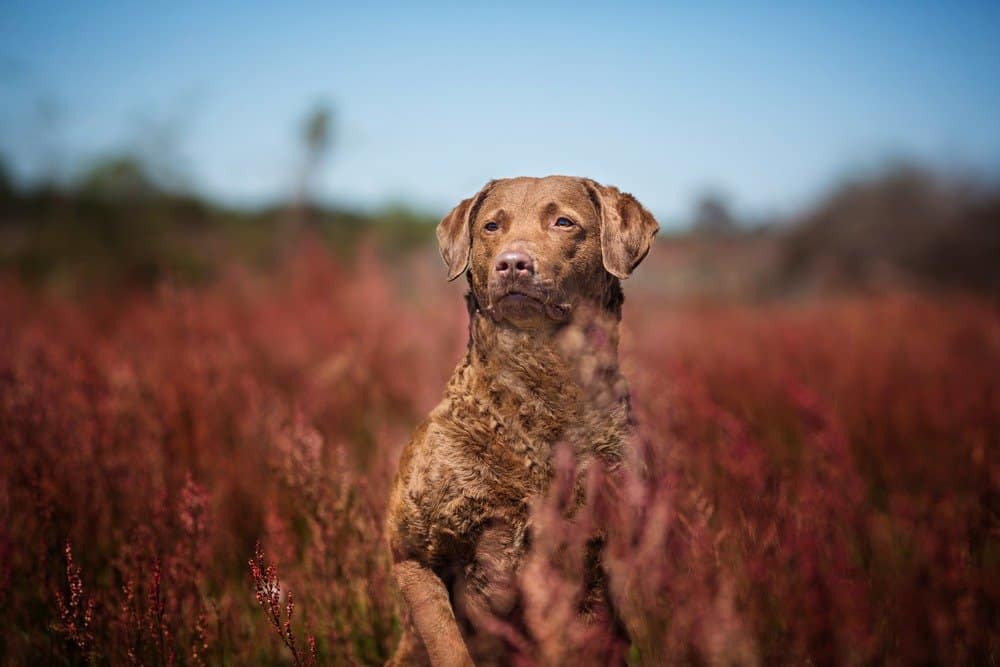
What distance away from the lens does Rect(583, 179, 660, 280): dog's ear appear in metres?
2.05

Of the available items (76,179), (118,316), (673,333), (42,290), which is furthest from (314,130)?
(673,333)

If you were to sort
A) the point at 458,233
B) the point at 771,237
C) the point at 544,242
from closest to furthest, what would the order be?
the point at 544,242 < the point at 458,233 < the point at 771,237

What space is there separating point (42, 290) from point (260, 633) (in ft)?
43.1

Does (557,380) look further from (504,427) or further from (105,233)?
(105,233)

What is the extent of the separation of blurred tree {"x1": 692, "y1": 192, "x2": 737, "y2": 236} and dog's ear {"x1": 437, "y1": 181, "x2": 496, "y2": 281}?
19.1 meters

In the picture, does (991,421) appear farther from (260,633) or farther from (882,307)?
(882,307)

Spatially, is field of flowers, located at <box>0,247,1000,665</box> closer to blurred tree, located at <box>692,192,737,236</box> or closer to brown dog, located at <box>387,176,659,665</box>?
brown dog, located at <box>387,176,659,665</box>

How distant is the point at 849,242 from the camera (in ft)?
55.8

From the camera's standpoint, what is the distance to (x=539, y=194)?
6.91 feet

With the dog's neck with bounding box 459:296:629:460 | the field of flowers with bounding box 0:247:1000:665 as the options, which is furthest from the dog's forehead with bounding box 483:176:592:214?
the field of flowers with bounding box 0:247:1000:665

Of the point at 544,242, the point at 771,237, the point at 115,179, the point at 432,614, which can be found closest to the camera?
the point at 432,614

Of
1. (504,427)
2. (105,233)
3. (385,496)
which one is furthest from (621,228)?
(105,233)

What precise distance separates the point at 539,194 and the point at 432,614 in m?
1.29

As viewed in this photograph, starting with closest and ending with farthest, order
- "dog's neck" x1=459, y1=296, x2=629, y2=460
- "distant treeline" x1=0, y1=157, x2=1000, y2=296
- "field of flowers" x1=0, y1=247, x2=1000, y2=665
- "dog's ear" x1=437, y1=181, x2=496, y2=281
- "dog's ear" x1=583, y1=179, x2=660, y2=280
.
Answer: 1. "field of flowers" x1=0, y1=247, x2=1000, y2=665
2. "dog's neck" x1=459, y1=296, x2=629, y2=460
3. "dog's ear" x1=583, y1=179, x2=660, y2=280
4. "dog's ear" x1=437, y1=181, x2=496, y2=281
5. "distant treeline" x1=0, y1=157, x2=1000, y2=296
